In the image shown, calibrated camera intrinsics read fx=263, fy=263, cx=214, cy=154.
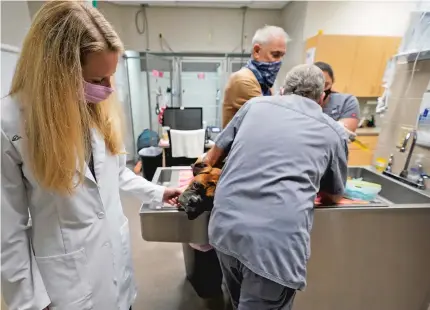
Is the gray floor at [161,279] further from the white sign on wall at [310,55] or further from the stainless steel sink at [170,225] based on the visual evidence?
the white sign on wall at [310,55]

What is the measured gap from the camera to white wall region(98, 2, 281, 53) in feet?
14.8

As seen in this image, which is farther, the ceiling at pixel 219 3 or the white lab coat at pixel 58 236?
the ceiling at pixel 219 3

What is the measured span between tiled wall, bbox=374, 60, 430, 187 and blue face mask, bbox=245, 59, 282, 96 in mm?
799

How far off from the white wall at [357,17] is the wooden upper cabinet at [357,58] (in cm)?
42

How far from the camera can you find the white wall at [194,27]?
4.52 m

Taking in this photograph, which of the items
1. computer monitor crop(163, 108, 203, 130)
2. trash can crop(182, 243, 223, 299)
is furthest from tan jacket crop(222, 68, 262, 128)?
computer monitor crop(163, 108, 203, 130)

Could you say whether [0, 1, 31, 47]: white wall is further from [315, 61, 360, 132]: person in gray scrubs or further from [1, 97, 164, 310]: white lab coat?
[315, 61, 360, 132]: person in gray scrubs

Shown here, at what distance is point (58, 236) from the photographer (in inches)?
29.7

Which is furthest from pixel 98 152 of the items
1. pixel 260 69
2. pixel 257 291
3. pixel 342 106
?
pixel 342 106

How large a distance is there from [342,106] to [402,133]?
0.49 meters

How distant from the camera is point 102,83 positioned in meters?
0.81

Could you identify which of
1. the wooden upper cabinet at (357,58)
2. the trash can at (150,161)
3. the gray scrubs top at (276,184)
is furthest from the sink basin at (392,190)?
the trash can at (150,161)

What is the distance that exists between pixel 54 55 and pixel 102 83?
0.16 metres

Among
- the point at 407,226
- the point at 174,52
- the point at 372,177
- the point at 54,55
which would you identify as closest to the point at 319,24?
the point at 174,52
